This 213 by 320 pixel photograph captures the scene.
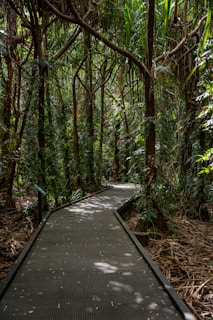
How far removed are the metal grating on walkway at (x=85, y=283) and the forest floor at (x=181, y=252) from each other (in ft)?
1.52

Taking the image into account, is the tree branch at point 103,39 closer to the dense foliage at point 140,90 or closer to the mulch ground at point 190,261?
the dense foliage at point 140,90

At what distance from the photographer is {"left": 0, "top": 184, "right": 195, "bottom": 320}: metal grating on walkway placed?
2.26 metres

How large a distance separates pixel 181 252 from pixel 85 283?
2362 millimetres

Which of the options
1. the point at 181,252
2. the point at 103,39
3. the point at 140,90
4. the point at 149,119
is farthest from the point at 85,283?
the point at 140,90

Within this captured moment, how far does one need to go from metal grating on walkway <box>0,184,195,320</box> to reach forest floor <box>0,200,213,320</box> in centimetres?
46

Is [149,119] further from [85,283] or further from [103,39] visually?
[85,283]

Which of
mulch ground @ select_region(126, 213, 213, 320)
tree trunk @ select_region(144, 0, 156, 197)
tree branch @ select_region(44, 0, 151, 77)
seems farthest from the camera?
tree trunk @ select_region(144, 0, 156, 197)

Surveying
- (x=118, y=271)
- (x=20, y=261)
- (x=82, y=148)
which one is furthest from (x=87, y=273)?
(x=82, y=148)

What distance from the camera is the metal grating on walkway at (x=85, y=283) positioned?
7.40 feet

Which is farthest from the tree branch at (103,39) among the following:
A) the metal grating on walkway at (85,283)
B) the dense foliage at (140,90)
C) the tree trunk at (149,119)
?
the metal grating on walkway at (85,283)

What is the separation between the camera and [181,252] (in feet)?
15.6

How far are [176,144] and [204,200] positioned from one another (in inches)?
51.7

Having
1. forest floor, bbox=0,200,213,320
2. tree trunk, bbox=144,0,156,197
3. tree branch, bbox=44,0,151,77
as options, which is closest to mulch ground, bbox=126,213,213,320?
forest floor, bbox=0,200,213,320

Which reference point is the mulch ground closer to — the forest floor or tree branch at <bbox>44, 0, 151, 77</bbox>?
the forest floor
